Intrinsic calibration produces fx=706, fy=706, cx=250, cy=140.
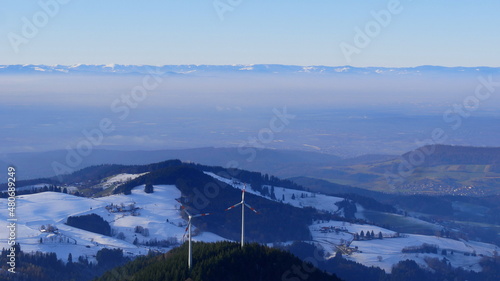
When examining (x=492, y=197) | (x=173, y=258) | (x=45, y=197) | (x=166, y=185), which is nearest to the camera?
(x=173, y=258)

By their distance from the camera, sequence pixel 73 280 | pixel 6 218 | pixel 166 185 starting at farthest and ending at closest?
pixel 166 185 < pixel 6 218 < pixel 73 280

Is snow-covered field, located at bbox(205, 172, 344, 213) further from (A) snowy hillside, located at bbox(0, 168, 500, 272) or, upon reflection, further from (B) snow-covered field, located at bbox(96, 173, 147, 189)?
(A) snowy hillside, located at bbox(0, 168, 500, 272)

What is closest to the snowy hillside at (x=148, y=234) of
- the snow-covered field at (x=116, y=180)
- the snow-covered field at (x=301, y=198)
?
the snow-covered field at (x=116, y=180)

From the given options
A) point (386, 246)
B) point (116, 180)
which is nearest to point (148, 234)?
point (386, 246)

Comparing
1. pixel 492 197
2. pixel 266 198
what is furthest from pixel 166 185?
pixel 492 197

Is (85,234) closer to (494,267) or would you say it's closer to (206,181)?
(206,181)

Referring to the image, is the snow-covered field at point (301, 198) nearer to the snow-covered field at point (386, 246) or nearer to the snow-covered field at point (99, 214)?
the snow-covered field at point (386, 246)

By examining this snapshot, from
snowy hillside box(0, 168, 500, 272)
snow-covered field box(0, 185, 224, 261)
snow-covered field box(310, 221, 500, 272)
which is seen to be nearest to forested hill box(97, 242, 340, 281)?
snow-covered field box(0, 185, 224, 261)

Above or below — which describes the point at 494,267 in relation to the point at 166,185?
below
